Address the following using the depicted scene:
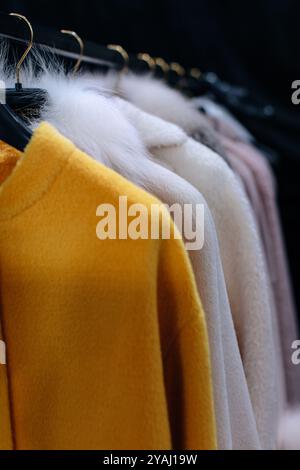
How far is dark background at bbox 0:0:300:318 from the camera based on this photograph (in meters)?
1.27

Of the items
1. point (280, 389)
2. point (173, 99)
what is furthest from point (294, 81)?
point (280, 389)

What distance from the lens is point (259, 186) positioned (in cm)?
91

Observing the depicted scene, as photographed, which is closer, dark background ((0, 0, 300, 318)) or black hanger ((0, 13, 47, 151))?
black hanger ((0, 13, 47, 151))

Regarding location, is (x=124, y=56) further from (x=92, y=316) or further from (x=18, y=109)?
(x=92, y=316)

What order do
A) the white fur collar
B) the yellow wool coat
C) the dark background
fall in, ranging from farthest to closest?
the dark background, the white fur collar, the yellow wool coat

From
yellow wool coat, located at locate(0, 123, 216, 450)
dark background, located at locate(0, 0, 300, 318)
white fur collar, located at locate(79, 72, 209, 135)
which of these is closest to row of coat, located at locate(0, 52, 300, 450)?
yellow wool coat, located at locate(0, 123, 216, 450)

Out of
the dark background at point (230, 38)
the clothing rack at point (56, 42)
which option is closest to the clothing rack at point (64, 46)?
the clothing rack at point (56, 42)

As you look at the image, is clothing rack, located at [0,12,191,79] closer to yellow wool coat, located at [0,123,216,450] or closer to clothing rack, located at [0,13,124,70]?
clothing rack, located at [0,13,124,70]

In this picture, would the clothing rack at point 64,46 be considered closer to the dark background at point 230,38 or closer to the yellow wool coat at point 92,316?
the yellow wool coat at point 92,316

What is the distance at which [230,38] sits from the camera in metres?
1.55

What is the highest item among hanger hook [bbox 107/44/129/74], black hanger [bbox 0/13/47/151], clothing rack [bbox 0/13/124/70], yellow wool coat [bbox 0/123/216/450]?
hanger hook [bbox 107/44/129/74]

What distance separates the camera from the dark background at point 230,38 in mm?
1271

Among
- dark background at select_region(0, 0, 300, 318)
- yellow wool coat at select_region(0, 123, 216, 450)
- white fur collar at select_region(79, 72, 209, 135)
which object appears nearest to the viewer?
yellow wool coat at select_region(0, 123, 216, 450)
